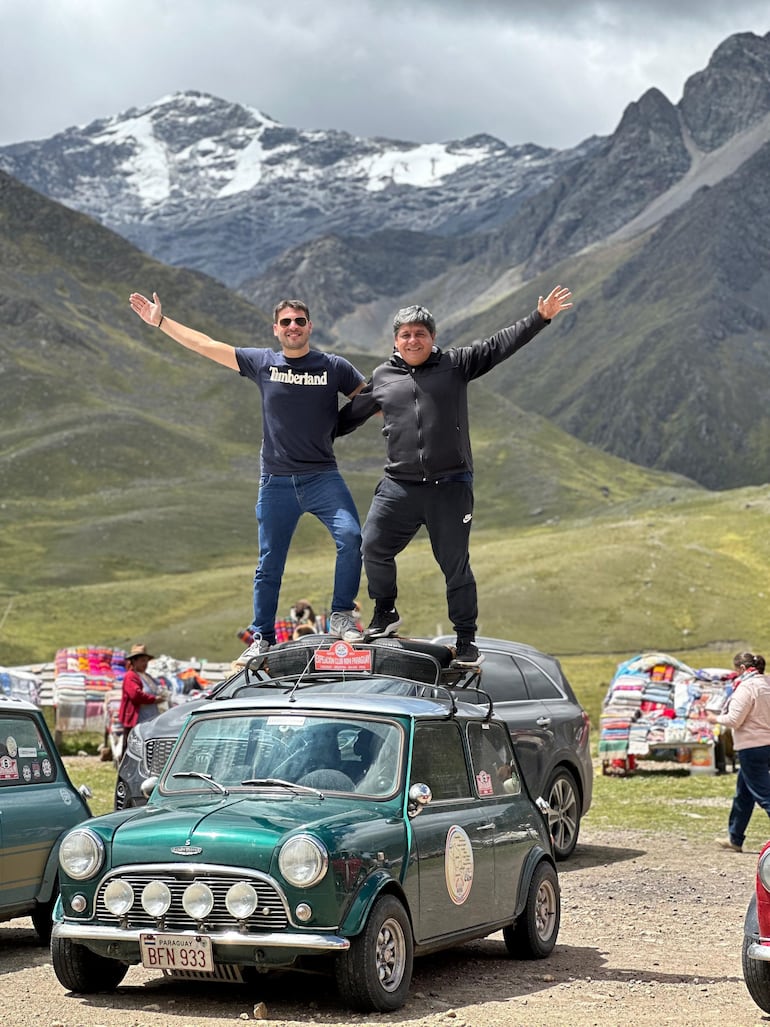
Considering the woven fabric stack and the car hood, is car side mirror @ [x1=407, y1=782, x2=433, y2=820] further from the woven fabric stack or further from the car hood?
the woven fabric stack

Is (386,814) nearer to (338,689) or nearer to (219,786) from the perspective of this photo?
(219,786)

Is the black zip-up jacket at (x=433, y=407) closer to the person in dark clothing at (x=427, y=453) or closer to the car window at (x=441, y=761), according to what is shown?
the person in dark clothing at (x=427, y=453)

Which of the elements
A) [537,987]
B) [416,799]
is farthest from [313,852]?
[537,987]

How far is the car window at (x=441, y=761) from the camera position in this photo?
9070mm

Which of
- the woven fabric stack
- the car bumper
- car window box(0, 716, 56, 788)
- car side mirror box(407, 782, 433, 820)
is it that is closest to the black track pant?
car side mirror box(407, 782, 433, 820)

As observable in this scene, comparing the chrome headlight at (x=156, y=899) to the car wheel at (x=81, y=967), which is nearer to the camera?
the chrome headlight at (x=156, y=899)

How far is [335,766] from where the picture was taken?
8.88 m

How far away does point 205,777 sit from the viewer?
9.05 m

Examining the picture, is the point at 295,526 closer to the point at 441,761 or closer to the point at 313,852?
the point at 441,761

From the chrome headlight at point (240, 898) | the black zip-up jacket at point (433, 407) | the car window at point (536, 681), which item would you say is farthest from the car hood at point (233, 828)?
A: the car window at point (536, 681)

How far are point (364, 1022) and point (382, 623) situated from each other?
3834 mm

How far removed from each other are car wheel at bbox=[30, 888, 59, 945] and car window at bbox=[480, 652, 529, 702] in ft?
17.5

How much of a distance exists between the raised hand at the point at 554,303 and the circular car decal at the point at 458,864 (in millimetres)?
3968

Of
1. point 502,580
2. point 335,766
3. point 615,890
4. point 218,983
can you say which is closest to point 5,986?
point 218,983
